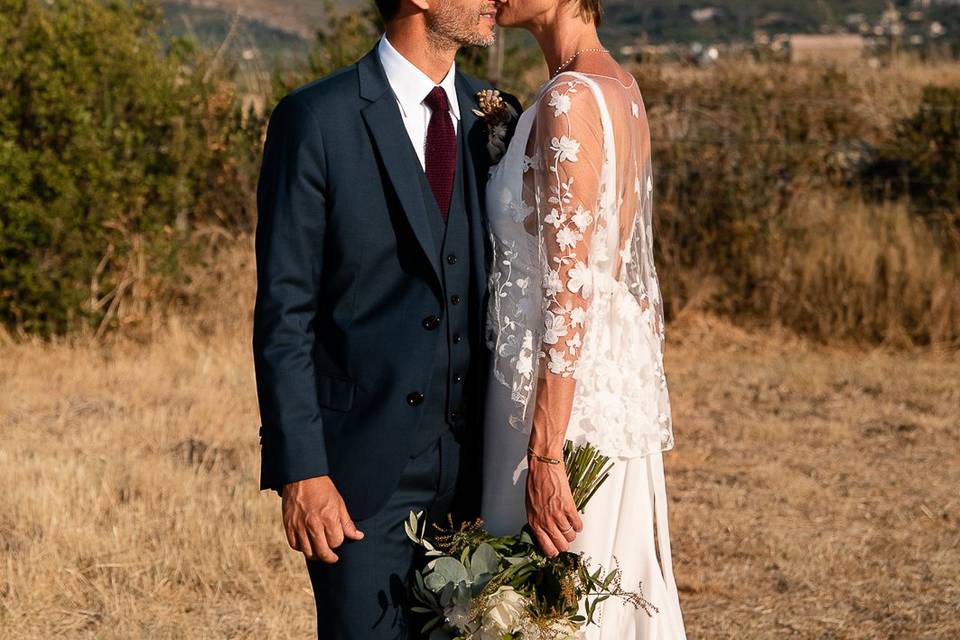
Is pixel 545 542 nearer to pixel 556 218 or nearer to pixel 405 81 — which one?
pixel 556 218

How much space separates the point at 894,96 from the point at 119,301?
6575 mm

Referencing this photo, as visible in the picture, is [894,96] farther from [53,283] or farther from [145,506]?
[145,506]

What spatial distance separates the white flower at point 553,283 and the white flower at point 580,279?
2 cm

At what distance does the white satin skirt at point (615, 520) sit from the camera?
2992mm

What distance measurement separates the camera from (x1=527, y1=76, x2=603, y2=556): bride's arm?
280 cm

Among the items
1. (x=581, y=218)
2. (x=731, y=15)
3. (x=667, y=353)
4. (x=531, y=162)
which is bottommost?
(x=667, y=353)

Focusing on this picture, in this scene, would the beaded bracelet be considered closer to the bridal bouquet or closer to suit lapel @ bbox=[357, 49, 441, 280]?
the bridal bouquet

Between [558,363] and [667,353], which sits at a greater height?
[558,363]

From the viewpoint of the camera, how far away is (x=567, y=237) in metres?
2.79

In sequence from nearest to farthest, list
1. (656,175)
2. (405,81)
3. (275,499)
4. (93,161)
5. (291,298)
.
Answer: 1. (291,298)
2. (405,81)
3. (275,499)
4. (93,161)
5. (656,175)

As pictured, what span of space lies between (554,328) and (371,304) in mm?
401

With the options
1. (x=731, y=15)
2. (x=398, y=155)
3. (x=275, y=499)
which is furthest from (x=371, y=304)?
(x=731, y=15)

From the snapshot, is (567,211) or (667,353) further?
(667,353)

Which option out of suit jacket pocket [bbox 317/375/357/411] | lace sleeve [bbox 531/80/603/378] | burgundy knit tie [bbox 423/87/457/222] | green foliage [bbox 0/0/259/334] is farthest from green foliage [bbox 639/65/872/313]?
suit jacket pocket [bbox 317/375/357/411]
